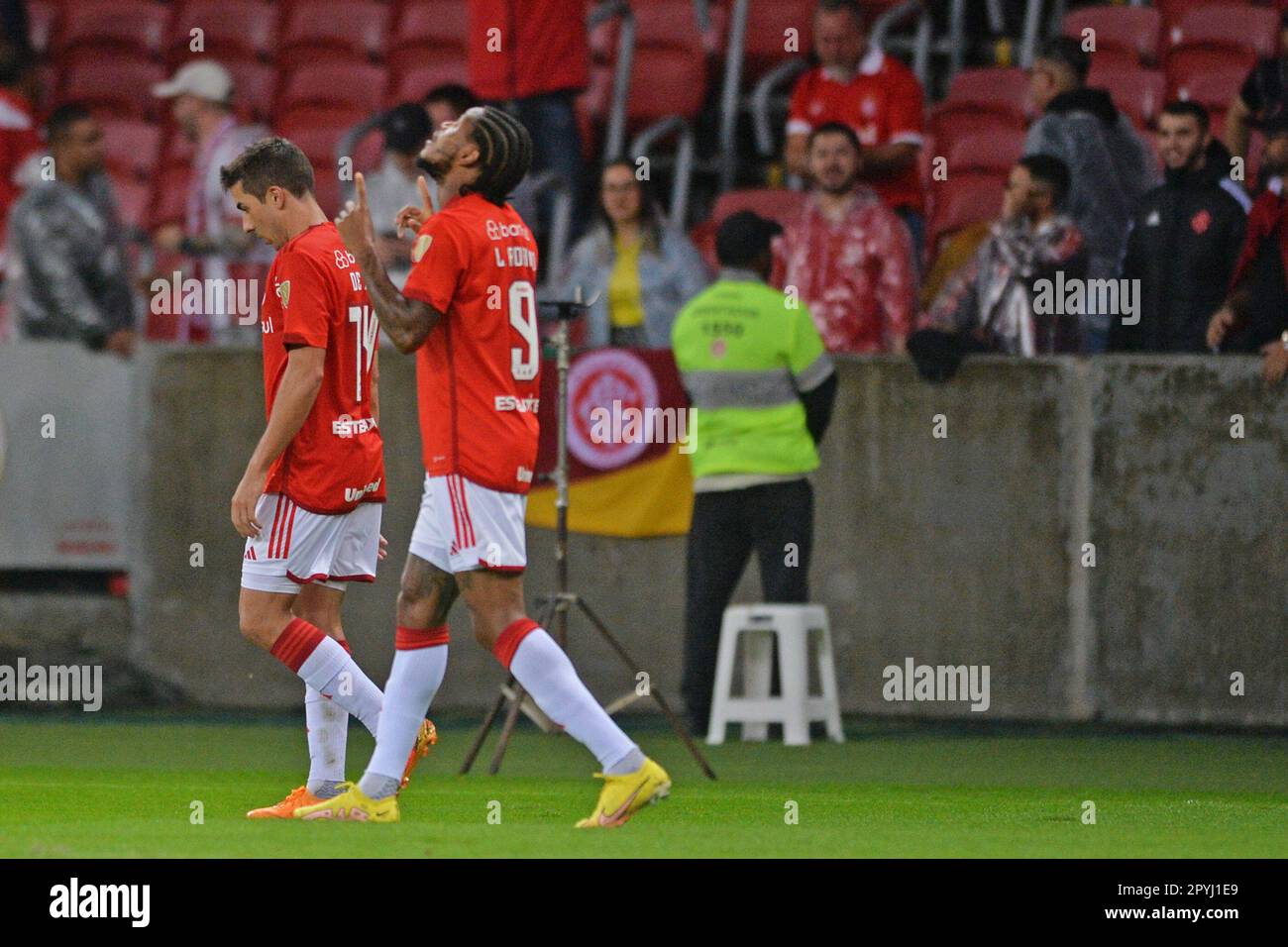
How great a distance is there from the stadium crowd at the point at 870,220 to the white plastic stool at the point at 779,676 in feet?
5.34

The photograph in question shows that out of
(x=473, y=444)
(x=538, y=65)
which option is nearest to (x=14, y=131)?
(x=538, y=65)

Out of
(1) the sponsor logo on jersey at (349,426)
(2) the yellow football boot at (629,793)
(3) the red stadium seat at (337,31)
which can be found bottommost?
(2) the yellow football boot at (629,793)

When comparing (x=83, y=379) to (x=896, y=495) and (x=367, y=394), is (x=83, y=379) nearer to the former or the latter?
(x=896, y=495)

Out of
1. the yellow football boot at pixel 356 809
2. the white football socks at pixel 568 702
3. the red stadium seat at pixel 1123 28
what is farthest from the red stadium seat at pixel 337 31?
the white football socks at pixel 568 702

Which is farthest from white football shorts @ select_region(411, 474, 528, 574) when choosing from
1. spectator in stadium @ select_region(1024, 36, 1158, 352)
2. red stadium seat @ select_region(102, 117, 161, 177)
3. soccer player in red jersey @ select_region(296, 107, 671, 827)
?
red stadium seat @ select_region(102, 117, 161, 177)

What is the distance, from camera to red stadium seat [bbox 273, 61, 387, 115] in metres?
17.0

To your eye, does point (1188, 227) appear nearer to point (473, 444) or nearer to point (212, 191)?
point (212, 191)

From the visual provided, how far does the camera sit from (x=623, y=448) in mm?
13398

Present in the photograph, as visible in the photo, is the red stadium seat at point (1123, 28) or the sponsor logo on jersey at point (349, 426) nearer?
the sponsor logo on jersey at point (349, 426)

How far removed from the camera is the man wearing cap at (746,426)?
12.2 metres

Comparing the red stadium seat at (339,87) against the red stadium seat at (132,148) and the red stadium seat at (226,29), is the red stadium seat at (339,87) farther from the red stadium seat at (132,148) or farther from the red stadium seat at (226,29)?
the red stadium seat at (132,148)

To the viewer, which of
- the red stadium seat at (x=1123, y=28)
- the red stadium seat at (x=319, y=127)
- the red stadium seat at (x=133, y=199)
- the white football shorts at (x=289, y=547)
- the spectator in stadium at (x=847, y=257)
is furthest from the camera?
the red stadium seat at (x=133, y=199)

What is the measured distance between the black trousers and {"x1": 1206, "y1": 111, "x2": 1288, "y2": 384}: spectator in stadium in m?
2.30

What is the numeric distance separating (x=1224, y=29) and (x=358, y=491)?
8.85 meters
